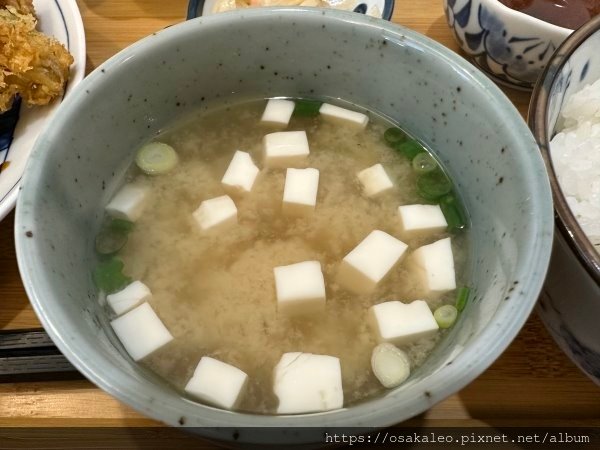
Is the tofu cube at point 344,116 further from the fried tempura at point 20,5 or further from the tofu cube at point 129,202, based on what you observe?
the fried tempura at point 20,5

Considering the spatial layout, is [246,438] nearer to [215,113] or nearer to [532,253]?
[532,253]

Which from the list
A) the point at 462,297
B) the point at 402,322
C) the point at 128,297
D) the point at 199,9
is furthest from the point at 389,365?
A: the point at 199,9

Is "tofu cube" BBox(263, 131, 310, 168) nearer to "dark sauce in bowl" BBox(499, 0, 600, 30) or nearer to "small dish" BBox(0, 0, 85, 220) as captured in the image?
"small dish" BBox(0, 0, 85, 220)

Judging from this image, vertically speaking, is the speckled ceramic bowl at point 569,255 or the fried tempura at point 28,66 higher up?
the speckled ceramic bowl at point 569,255

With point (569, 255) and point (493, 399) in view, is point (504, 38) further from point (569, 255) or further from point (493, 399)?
point (493, 399)

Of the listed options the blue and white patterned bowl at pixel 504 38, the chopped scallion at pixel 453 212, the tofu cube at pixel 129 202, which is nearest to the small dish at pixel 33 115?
the tofu cube at pixel 129 202

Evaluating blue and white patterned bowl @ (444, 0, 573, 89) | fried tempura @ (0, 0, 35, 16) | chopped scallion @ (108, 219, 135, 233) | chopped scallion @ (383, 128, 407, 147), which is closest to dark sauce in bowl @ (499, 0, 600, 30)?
blue and white patterned bowl @ (444, 0, 573, 89)

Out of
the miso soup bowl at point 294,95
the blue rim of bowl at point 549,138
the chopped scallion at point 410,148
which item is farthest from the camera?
the chopped scallion at point 410,148
